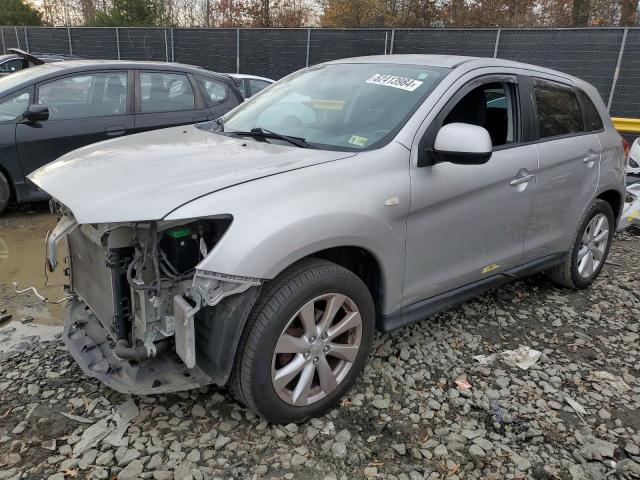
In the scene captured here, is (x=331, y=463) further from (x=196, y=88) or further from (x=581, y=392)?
(x=196, y=88)

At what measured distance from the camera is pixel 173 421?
2.60 meters

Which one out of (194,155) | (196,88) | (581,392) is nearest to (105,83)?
(196,88)

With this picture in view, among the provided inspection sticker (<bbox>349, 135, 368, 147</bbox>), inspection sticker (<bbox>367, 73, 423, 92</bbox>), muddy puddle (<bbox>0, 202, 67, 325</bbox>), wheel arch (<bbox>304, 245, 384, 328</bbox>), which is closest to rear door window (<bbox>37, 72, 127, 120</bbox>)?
muddy puddle (<bbox>0, 202, 67, 325</bbox>)

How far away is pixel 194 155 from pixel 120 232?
639 mm

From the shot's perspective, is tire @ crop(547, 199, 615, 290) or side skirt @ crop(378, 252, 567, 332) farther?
tire @ crop(547, 199, 615, 290)

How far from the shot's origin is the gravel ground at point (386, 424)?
2367 mm

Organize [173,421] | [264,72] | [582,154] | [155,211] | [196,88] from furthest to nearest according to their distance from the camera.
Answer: [264,72], [196,88], [582,154], [173,421], [155,211]

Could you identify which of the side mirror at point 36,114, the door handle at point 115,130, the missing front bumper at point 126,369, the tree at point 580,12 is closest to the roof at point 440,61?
the missing front bumper at point 126,369

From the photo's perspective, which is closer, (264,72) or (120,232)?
(120,232)

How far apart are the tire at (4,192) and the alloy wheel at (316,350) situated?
4.25 metres

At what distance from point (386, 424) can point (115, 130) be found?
14.6 feet

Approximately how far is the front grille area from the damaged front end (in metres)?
0.01

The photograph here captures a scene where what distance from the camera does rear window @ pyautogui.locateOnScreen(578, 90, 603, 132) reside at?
412cm

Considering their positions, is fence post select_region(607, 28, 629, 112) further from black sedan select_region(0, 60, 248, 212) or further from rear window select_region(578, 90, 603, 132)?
black sedan select_region(0, 60, 248, 212)
